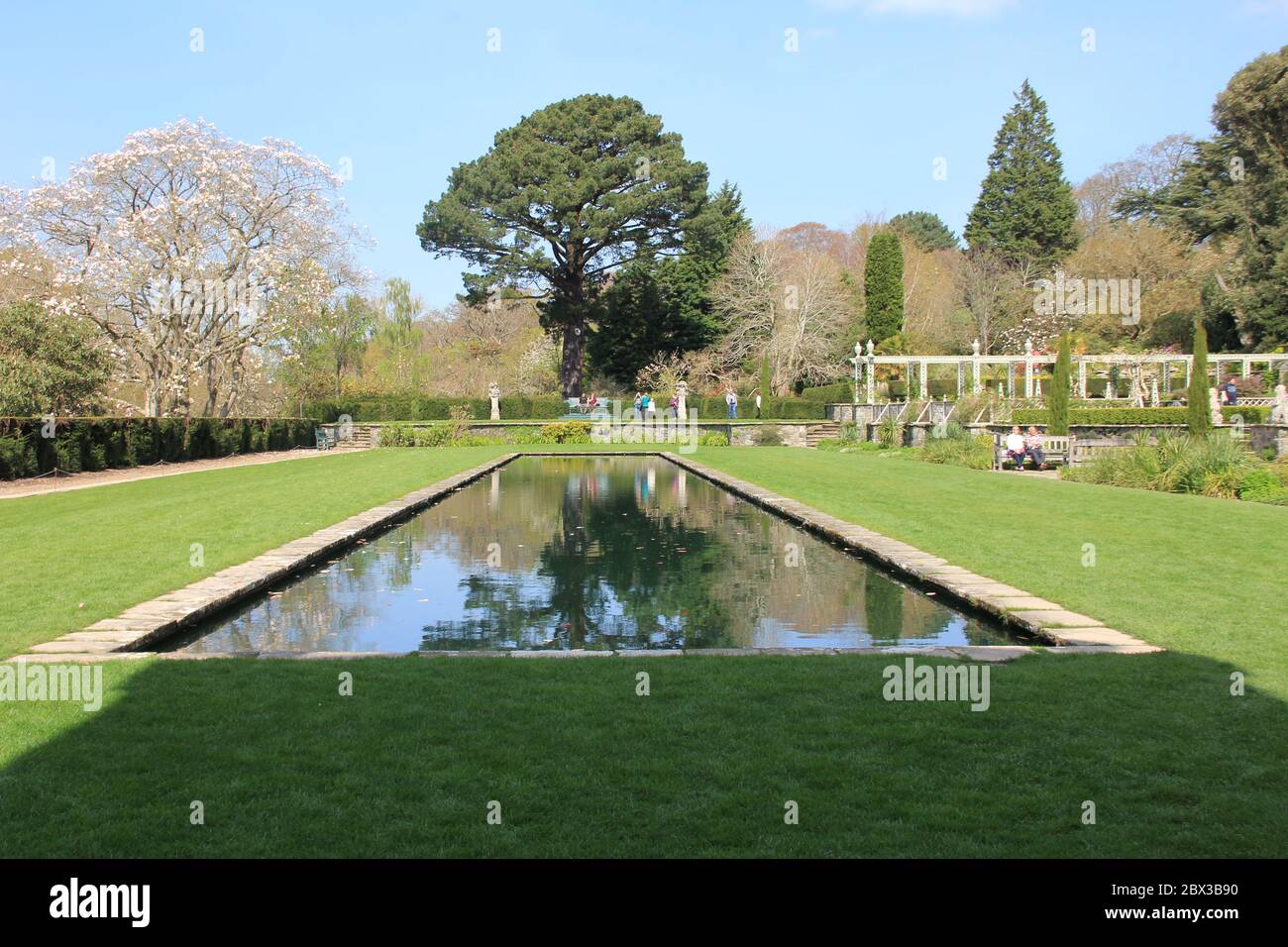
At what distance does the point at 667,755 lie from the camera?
12.8 ft

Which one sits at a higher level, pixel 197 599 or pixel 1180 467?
pixel 1180 467

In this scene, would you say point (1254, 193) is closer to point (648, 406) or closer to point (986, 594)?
point (648, 406)

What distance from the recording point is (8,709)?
179 inches

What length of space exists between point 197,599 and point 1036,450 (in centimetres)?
1829

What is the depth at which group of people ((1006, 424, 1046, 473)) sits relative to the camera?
21305 mm

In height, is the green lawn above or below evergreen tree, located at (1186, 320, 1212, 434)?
below

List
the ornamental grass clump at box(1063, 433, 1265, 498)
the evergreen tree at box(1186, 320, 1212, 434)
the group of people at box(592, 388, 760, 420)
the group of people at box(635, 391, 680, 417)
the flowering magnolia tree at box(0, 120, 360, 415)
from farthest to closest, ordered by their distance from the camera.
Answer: the group of people at box(592, 388, 760, 420) → the group of people at box(635, 391, 680, 417) → the flowering magnolia tree at box(0, 120, 360, 415) → the evergreen tree at box(1186, 320, 1212, 434) → the ornamental grass clump at box(1063, 433, 1265, 498)

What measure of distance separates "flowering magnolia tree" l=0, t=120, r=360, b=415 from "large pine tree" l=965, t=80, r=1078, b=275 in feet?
118

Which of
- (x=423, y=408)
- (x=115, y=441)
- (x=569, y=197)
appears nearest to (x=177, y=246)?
(x=115, y=441)

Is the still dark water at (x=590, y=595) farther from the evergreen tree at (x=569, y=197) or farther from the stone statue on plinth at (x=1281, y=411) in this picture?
the evergreen tree at (x=569, y=197)

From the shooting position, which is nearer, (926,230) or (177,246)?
(177,246)

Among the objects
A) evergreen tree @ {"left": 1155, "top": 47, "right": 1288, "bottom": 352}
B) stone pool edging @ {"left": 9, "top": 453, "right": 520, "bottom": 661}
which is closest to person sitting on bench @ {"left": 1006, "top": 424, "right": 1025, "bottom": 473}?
stone pool edging @ {"left": 9, "top": 453, "right": 520, "bottom": 661}

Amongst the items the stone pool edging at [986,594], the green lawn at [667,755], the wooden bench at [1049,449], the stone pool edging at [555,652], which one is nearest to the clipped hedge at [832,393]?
the wooden bench at [1049,449]

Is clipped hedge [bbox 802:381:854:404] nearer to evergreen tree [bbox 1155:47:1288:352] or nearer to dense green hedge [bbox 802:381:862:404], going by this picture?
dense green hedge [bbox 802:381:862:404]
